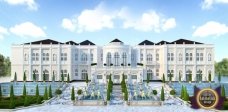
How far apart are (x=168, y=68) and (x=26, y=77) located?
32.3 metres

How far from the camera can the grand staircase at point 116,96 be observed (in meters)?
51.5

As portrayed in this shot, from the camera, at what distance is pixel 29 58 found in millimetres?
80625

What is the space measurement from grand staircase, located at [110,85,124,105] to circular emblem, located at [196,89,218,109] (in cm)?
2368

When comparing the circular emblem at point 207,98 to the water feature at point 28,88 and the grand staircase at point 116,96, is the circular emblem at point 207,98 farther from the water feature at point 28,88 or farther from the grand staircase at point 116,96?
the water feature at point 28,88

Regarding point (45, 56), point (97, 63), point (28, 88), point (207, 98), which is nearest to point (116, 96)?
point (28, 88)

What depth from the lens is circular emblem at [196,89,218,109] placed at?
27203 mm

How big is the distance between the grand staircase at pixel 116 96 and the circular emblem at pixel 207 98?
2368cm

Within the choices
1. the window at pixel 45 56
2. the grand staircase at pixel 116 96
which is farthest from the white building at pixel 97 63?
the grand staircase at pixel 116 96

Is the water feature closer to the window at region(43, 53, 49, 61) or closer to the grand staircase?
the window at region(43, 53, 49, 61)

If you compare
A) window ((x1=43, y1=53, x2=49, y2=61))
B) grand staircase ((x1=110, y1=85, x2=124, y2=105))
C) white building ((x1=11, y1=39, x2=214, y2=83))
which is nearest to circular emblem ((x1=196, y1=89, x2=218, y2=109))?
grand staircase ((x1=110, y1=85, x2=124, y2=105))

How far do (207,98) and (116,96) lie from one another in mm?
31163

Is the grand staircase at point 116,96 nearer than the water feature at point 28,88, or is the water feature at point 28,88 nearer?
the grand staircase at point 116,96

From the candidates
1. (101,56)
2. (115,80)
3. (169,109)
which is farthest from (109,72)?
(169,109)

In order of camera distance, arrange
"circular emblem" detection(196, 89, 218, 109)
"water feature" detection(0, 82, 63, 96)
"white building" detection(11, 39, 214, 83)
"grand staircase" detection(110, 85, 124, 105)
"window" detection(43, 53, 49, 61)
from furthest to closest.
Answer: "window" detection(43, 53, 49, 61), "white building" detection(11, 39, 214, 83), "water feature" detection(0, 82, 63, 96), "grand staircase" detection(110, 85, 124, 105), "circular emblem" detection(196, 89, 218, 109)
